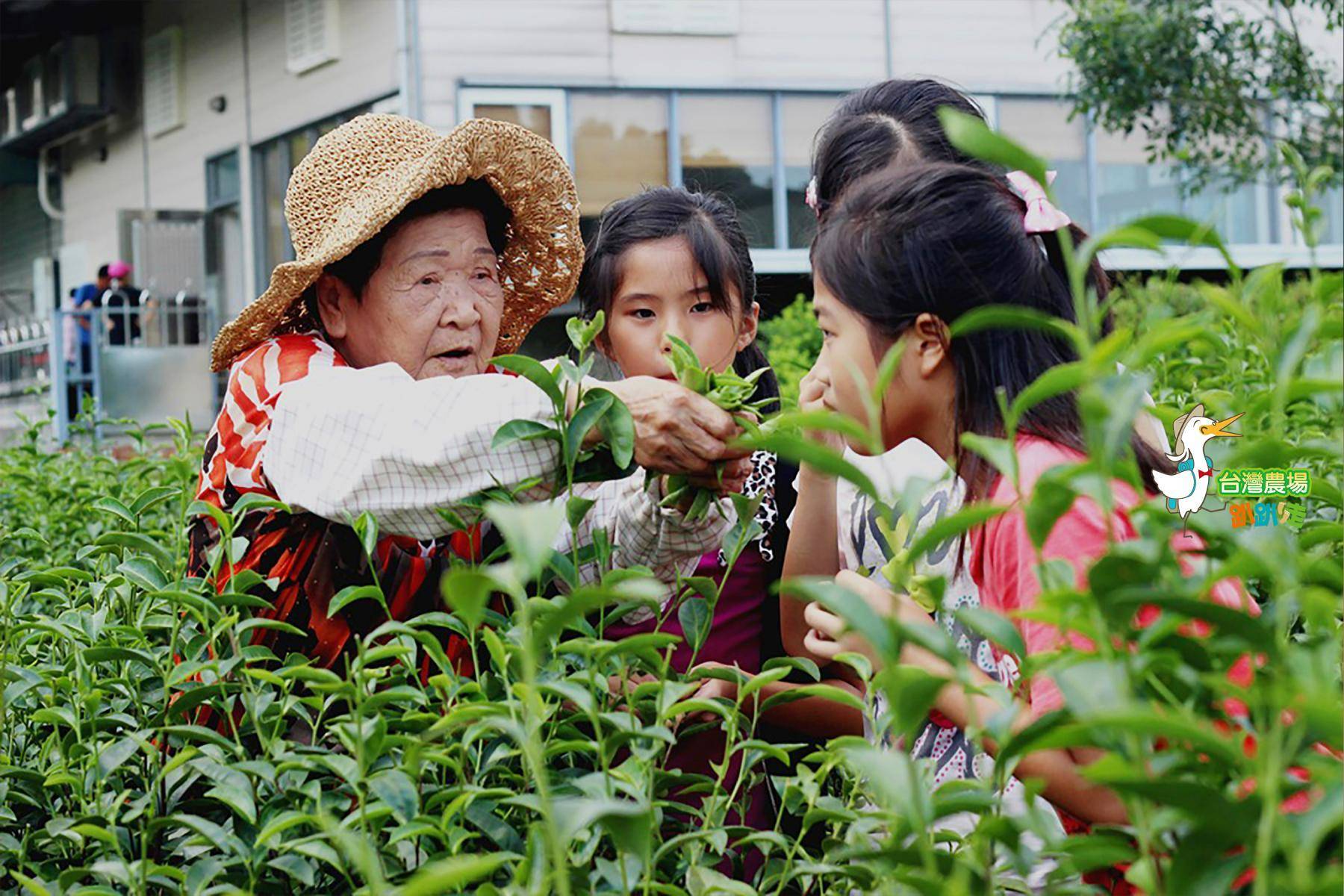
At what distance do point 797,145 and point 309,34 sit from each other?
414cm

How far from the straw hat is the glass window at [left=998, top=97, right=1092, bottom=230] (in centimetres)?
1123

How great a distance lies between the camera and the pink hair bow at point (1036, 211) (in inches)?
67.2

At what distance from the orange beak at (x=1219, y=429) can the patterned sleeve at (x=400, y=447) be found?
2.40 feet

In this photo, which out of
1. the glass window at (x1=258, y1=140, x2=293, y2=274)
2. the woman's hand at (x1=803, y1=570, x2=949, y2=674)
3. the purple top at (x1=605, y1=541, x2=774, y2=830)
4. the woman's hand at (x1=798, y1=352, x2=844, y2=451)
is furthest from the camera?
the glass window at (x1=258, y1=140, x2=293, y2=274)

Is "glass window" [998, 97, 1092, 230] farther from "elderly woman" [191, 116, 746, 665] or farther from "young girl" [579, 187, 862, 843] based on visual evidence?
"elderly woman" [191, 116, 746, 665]

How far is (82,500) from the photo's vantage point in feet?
10.9

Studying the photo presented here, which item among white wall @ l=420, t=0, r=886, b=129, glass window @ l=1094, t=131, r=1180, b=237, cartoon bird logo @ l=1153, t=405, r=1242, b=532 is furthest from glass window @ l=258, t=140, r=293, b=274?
cartoon bird logo @ l=1153, t=405, r=1242, b=532

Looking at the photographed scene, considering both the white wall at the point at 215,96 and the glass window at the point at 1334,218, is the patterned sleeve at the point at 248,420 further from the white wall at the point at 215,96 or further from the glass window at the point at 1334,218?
the glass window at the point at 1334,218

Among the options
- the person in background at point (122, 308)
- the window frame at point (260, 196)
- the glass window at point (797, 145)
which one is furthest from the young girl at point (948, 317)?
the window frame at point (260, 196)

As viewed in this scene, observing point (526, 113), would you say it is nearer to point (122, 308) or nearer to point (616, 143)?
point (616, 143)

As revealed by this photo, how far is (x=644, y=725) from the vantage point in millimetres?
1434

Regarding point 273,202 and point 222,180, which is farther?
point 222,180

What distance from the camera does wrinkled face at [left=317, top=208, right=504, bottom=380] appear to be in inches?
86.4

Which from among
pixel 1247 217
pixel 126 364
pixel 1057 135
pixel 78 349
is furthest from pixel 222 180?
pixel 1247 217
